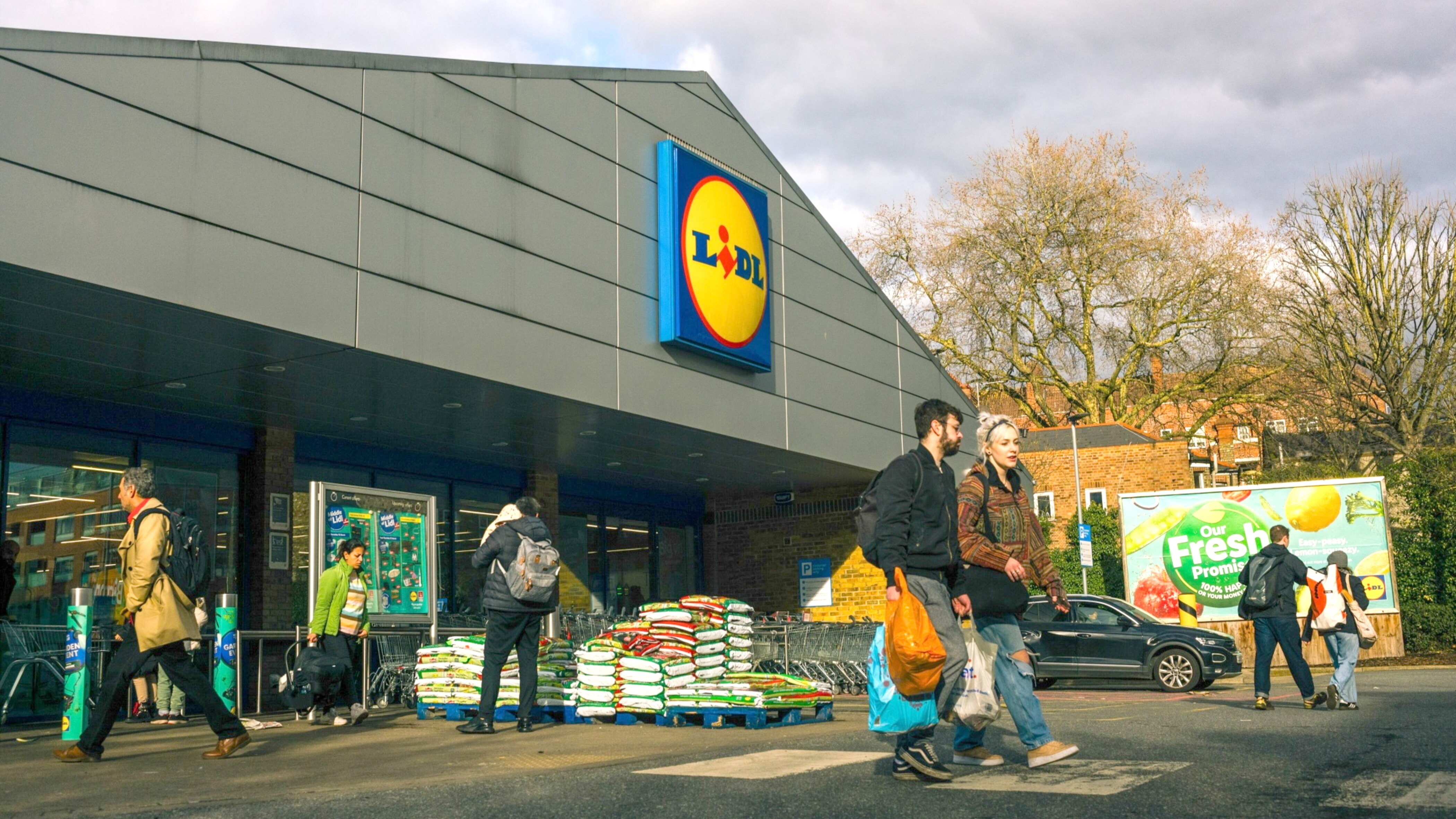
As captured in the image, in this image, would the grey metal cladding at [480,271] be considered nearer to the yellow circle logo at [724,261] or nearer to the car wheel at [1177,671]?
the yellow circle logo at [724,261]

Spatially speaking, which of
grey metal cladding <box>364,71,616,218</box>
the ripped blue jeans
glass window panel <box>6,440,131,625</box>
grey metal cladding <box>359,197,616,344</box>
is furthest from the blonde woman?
glass window panel <box>6,440,131,625</box>

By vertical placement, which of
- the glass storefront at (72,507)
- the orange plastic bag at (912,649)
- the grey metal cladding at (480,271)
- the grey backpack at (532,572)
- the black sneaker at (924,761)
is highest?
the grey metal cladding at (480,271)

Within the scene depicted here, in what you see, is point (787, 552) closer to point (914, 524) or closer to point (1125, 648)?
point (1125, 648)

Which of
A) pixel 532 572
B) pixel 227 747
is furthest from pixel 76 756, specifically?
pixel 532 572

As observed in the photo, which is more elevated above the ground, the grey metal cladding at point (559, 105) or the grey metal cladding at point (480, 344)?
the grey metal cladding at point (559, 105)

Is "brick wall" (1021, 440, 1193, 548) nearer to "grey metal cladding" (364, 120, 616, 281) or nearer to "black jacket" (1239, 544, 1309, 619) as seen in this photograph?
"grey metal cladding" (364, 120, 616, 281)

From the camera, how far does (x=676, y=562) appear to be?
22.9m

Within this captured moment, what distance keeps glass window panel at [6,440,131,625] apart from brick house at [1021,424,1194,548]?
37.3 m

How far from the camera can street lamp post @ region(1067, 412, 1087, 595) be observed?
27531mm

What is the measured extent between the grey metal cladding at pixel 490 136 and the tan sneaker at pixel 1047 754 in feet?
28.3

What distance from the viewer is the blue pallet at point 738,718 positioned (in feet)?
33.7

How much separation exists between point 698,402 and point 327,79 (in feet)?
20.3

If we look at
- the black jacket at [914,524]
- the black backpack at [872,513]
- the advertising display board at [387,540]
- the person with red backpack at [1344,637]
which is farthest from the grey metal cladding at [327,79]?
the person with red backpack at [1344,637]

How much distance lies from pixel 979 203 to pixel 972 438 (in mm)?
18674
